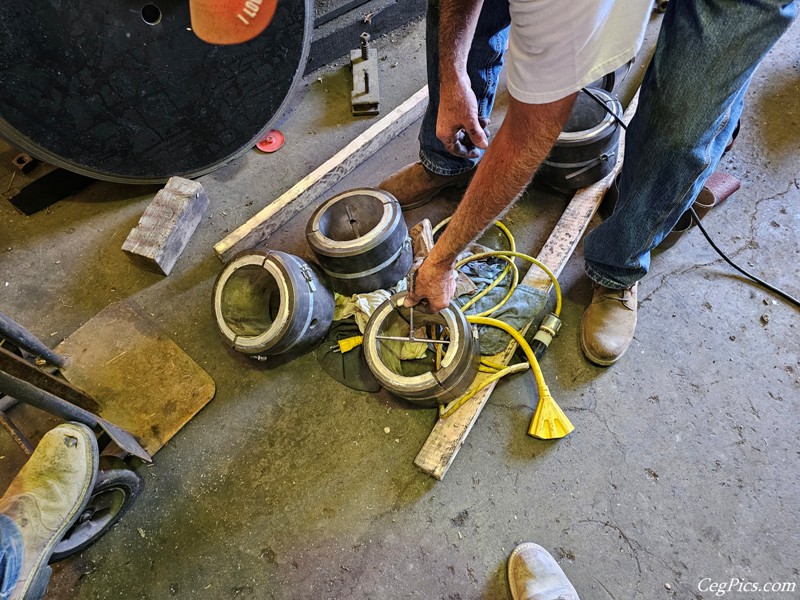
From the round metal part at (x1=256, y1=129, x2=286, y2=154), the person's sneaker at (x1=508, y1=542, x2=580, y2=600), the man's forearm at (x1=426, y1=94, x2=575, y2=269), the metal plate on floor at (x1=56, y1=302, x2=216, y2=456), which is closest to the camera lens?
the man's forearm at (x1=426, y1=94, x2=575, y2=269)

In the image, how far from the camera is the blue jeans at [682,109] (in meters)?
0.93

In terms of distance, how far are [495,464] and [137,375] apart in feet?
3.89

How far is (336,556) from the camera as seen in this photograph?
1344mm

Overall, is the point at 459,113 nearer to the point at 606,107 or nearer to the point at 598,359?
the point at 606,107

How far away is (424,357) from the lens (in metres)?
1.53

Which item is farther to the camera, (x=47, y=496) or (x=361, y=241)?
(x=361, y=241)

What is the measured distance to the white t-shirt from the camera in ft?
2.59

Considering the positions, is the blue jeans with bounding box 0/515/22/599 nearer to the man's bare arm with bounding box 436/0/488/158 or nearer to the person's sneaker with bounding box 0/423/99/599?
the person's sneaker with bounding box 0/423/99/599

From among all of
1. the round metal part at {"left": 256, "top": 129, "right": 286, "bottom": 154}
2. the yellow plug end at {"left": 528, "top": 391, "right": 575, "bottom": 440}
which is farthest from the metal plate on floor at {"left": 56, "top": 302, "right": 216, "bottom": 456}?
the yellow plug end at {"left": 528, "top": 391, "right": 575, "bottom": 440}

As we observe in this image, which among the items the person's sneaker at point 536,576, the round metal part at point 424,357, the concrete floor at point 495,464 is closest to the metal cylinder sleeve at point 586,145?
the concrete floor at point 495,464

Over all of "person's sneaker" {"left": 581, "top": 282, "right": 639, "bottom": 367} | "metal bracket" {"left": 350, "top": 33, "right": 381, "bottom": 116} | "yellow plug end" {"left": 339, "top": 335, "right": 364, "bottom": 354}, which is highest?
"metal bracket" {"left": 350, "top": 33, "right": 381, "bottom": 116}

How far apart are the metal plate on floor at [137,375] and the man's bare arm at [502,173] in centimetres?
89

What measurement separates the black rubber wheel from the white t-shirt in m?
Answer: 1.38

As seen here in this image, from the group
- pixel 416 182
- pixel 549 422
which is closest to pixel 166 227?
pixel 416 182
